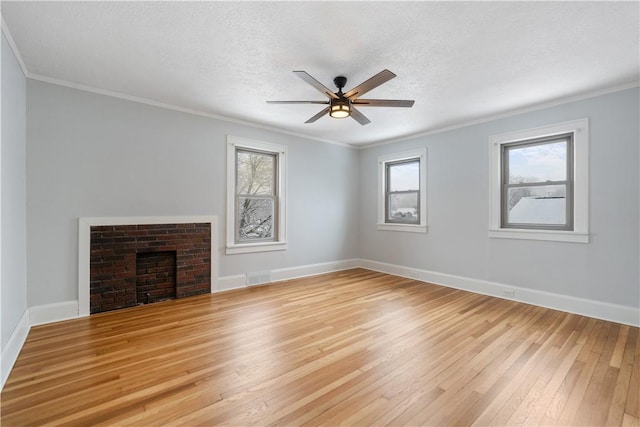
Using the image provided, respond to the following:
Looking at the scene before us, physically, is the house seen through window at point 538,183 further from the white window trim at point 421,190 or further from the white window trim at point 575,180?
the white window trim at point 421,190

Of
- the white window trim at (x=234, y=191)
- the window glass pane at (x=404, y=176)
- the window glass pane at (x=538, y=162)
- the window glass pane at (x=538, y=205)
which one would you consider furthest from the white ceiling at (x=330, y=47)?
the window glass pane at (x=404, y=176)

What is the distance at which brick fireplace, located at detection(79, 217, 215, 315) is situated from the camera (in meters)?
3.46

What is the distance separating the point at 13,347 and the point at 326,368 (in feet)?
8.38

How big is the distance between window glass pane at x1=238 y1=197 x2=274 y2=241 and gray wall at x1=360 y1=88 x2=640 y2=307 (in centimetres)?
230

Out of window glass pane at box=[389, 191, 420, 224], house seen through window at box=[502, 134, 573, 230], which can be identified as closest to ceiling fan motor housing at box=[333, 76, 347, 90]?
house seen through window at box=[502, 134, 573, 230]

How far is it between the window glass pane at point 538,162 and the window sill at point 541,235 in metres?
0.71

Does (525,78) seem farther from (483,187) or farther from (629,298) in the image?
(629,298)

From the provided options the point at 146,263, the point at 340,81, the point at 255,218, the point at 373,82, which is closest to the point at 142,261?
the point at 146,263

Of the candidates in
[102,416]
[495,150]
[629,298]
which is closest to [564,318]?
[629,298]

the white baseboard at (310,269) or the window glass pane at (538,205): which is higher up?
the window glass pane at (538,205)

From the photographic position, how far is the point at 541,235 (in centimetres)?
391

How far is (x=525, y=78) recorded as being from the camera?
3.12 meters

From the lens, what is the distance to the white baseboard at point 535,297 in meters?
3.29

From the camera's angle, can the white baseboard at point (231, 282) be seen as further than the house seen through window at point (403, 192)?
No
